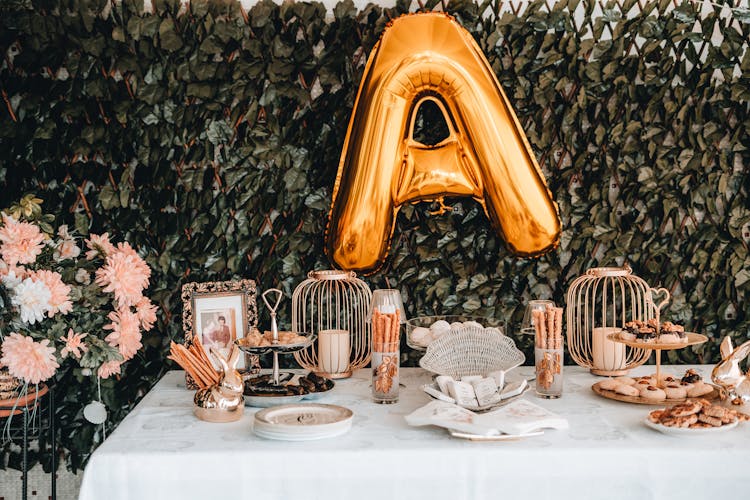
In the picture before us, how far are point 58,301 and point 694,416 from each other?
1.61 meters

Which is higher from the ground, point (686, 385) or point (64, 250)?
point (64, 250)

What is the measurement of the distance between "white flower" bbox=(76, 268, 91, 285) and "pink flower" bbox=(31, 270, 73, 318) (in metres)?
0.14

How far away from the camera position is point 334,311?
2414 mm

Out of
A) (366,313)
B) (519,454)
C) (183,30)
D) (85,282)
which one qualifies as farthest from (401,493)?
(183,30)

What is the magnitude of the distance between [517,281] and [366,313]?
1.80 ft

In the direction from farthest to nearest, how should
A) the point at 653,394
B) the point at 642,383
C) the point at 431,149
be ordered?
the point at 431,149
the point at 642,383
the point at 653,394

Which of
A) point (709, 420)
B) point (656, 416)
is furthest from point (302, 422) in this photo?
point (709, 420)

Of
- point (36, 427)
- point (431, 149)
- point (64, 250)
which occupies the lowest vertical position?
point (36, 427)

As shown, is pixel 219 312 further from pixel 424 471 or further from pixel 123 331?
pixel 424 471

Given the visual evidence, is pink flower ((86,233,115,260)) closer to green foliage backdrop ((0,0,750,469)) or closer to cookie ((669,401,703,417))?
green foliage backdrop ((0,0,750,469))

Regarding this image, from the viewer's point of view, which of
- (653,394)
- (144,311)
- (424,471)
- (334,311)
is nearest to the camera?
(424,471)

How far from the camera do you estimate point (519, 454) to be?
1462 millimetres

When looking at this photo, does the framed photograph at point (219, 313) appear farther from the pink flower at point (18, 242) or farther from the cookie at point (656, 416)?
the cookie at point (656, 416)

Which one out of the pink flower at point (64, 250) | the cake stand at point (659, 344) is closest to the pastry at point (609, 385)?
the cake stand at point (659, 344)
